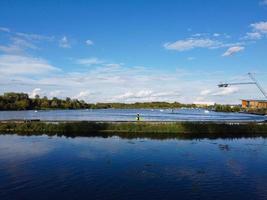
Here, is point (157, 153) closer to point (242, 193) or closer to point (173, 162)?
point (173, 162)

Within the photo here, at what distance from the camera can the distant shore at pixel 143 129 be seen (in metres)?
66.9

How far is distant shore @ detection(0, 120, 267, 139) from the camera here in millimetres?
66875

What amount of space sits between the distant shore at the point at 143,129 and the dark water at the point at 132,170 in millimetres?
11381

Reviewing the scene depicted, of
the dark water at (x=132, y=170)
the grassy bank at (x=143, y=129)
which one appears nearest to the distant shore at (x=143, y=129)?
the grassy bank at (x=143, y=129)

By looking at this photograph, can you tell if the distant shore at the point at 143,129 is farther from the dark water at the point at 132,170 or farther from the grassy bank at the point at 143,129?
the dark water at the point at 132,170

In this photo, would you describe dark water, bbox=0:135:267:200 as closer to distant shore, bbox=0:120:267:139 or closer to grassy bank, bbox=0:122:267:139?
distant shore, bbox=0:120:267:139

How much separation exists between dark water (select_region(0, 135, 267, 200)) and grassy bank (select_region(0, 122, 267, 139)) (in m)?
12.0

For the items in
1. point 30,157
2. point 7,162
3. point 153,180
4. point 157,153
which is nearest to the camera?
point 153,180

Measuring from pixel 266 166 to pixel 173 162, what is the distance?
974 centimetres

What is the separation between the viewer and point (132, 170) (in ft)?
115

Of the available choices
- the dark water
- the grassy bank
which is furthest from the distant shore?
the dark water

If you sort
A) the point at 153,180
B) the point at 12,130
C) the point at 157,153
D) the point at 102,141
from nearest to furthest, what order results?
the point at 153,180 < the point at 157,153 < the point at 102,141 < the point at 12,130

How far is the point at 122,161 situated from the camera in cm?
3950

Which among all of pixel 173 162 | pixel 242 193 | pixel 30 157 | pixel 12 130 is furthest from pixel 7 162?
pixel 12 130
